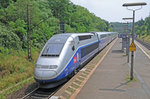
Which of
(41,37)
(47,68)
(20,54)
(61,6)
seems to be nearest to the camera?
(47,68)

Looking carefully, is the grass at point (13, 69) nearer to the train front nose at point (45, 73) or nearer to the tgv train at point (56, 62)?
the train front nose at point (45, 73)

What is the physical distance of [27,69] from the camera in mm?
17781

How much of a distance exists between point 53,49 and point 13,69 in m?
7.83

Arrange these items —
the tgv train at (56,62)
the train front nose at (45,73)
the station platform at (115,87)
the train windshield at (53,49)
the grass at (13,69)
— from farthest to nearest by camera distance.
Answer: the grass at (13,69) < the train windshield at (53,49) < the tgv train at (56,62) < the train front nose at (45,73) < the station platform at (115,87)

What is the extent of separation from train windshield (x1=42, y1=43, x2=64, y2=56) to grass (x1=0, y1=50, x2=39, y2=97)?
4156 millimetres

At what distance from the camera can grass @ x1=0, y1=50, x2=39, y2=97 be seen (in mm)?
14047

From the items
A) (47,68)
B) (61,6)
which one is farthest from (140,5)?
(61,6)

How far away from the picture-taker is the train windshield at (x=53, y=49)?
38.2ft

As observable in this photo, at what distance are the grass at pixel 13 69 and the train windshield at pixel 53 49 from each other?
4.16 metres

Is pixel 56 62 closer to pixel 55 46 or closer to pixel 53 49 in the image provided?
pixel 53 49

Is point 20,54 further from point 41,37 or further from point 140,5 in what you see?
point 140,5

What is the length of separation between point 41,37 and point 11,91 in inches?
710

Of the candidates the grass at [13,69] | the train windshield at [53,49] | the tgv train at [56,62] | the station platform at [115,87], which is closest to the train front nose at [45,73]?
the tgv train at [56,62]

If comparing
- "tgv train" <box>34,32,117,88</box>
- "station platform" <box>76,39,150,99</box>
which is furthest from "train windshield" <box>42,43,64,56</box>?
"station platform" <box>76,39,150,99</box>
